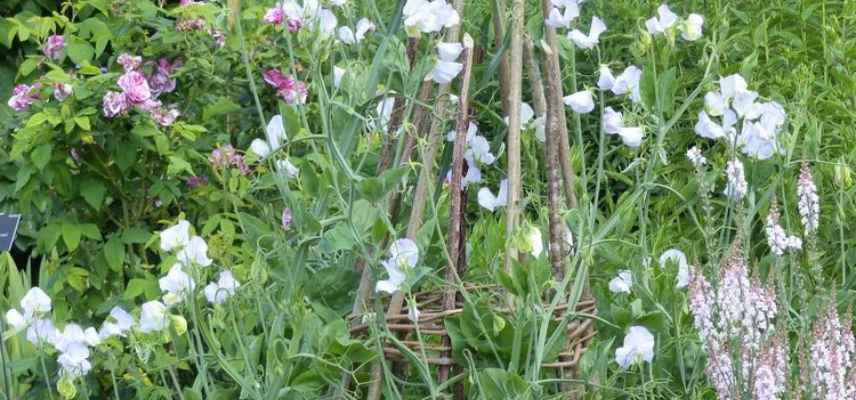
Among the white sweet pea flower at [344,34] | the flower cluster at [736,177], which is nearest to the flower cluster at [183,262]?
the white sweet pea flower at [344,34]

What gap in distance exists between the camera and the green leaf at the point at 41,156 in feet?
10.1

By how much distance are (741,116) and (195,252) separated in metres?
0.86

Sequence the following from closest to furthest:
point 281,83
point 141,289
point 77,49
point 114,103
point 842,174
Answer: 1. point 842,174
2. point 141,289
3. point 114,103
4. point 281,83
5. point 77,49

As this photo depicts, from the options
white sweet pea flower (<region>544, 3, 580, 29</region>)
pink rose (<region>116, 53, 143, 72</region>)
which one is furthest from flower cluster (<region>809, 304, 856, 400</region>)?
pink rose (<region>116, 53, 143, 72</region>)

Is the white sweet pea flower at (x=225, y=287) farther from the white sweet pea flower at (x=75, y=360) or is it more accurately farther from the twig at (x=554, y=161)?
the twig at (x=554, y=161)

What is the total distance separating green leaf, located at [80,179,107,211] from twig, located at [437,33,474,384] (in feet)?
4.21

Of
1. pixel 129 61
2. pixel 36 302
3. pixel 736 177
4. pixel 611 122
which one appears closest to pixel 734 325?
pixel 736 177

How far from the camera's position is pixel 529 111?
7.50 ft

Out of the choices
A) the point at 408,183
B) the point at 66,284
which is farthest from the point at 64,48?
the point at 408,183

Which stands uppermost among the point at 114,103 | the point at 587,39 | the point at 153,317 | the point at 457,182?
the point at 587,39

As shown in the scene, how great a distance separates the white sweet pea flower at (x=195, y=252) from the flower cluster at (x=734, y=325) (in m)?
0.69

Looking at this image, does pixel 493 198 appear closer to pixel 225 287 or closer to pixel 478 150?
pixel 478 150

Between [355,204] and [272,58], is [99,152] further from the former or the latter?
[355,204]

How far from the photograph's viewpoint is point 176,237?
2.04m
